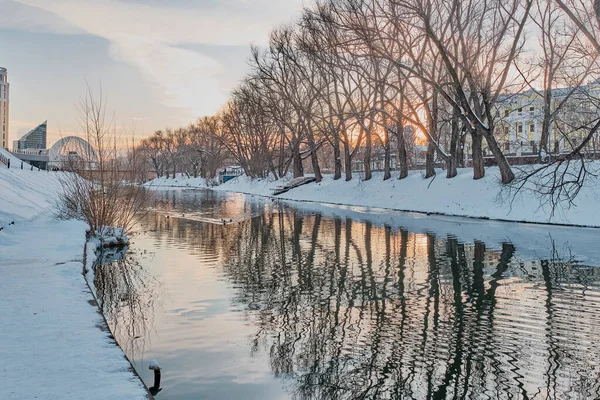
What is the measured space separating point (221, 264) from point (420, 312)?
19.9ft

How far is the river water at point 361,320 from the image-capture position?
5664 millimetres

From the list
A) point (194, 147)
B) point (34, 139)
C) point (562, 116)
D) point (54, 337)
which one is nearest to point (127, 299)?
point (54, 337)

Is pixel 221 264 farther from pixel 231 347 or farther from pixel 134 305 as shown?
pixel 231 347

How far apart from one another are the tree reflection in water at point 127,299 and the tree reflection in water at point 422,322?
5.47ft

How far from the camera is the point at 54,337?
602 cm

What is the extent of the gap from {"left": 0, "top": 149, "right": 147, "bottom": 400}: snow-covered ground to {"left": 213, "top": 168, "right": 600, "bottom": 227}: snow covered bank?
17.3m

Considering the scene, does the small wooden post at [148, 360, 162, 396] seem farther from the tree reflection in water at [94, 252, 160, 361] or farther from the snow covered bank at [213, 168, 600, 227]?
the snow covered bank at [213, 168, 600, 227]

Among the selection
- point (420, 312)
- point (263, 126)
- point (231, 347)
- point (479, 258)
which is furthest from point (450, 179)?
point (263, 126)

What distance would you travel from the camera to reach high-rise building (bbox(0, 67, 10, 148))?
12375 centimetres

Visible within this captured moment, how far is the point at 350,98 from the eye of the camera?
38.6m

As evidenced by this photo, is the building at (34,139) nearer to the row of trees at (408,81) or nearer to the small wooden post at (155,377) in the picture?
the row of trees at (408,81)

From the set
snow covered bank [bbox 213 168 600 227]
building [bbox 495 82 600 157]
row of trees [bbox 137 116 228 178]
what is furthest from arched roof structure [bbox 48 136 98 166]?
row of trees [bbox 137 116 228 178]

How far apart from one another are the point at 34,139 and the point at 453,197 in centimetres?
16756

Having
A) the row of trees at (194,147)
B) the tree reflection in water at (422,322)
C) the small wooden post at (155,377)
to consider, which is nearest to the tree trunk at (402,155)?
the tree reflection in water at (422,322)
